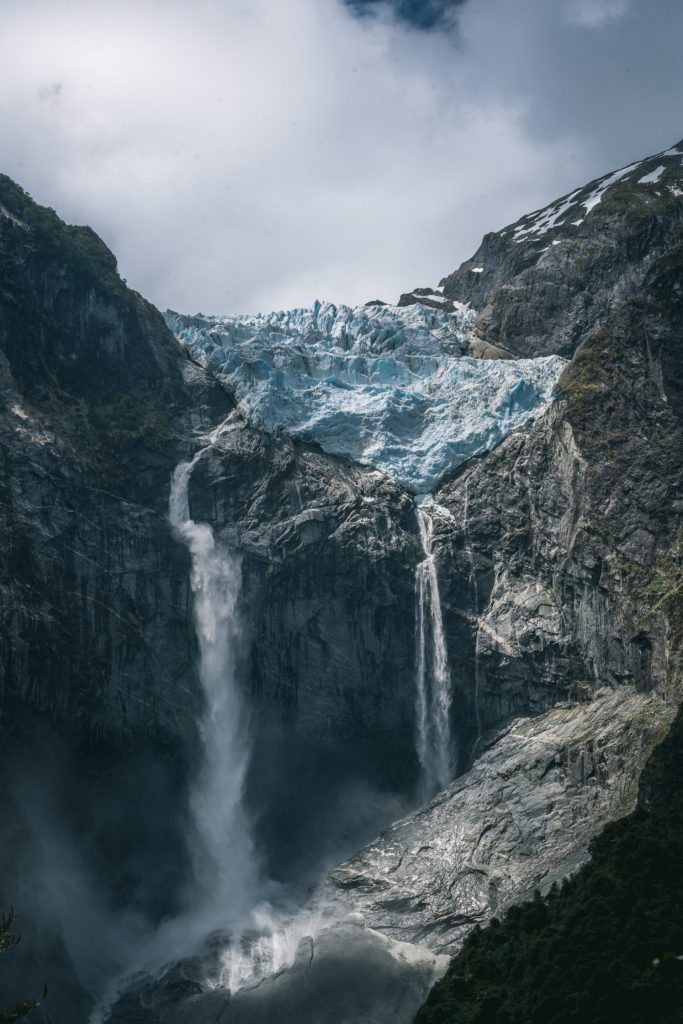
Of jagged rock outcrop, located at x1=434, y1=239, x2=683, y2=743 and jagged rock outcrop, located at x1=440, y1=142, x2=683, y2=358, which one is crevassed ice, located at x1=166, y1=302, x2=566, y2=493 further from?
jagged rock outcrop, located at x1=440, y1=142, x2=683, y2=358

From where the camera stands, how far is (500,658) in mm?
55375

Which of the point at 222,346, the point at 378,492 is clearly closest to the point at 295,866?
the point at 378,492

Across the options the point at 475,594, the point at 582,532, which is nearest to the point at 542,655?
the point at 475,594

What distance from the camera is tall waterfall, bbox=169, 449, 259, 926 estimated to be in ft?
170

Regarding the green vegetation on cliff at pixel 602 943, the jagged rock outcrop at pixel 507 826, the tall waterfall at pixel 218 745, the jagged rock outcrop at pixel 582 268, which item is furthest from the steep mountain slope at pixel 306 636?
the jagged rock outcrop at pixel 582 268

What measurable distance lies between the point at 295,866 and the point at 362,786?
19.5ft

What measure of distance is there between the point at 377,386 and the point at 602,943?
146 ft

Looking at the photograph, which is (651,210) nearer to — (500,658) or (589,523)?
(589,523)

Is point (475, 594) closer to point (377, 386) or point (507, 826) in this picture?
point (507, 826)

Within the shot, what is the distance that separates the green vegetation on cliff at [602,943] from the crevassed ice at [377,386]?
2881cm

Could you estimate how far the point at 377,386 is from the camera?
70375 mm

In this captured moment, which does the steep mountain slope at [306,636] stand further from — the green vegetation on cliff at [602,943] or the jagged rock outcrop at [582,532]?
the green vegetation on cliff at [602,943]

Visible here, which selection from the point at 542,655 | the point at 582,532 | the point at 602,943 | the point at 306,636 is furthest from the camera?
the point at 306,636

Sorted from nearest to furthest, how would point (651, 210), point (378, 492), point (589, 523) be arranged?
point (589, 523) → point (378, 492) → point (651, 210)
